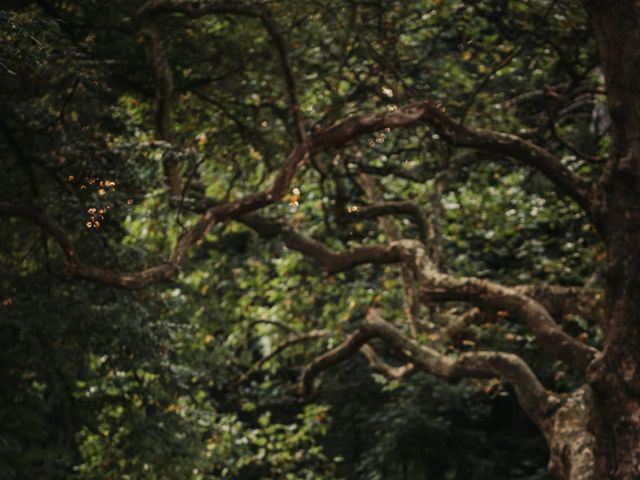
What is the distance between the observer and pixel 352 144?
39.5ft

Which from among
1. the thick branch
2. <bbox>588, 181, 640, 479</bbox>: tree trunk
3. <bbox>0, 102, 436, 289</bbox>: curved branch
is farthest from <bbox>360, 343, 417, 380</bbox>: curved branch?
<bbox>588, 181, 640, 479</bbox>: tree trunk

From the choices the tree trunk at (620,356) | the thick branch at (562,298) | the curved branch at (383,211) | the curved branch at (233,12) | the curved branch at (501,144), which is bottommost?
the tree trunk at (620,356)

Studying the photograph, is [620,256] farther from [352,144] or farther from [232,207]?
[352,144]

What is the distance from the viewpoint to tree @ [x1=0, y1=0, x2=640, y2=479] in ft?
24.7

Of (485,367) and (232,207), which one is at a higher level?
(232,207)

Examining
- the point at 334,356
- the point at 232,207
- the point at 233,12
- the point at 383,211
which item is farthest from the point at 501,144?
the point at 334,356

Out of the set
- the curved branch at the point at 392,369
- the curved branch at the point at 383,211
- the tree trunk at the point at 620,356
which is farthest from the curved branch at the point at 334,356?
the tree trunk at the point at 620,356

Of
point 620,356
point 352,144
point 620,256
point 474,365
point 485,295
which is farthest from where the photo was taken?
point 352,144

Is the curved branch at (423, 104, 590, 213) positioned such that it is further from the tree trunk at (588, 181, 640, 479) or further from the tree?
the tree trunk at (588, 181, 640, 479)

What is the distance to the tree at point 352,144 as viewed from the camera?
7.54m

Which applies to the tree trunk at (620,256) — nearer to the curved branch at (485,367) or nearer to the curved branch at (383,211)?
the curved branch at (485,367)

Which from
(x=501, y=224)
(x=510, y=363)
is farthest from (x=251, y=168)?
(x=510, y=363)

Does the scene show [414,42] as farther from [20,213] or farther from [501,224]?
[20,213]

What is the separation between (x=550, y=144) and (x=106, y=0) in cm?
599
